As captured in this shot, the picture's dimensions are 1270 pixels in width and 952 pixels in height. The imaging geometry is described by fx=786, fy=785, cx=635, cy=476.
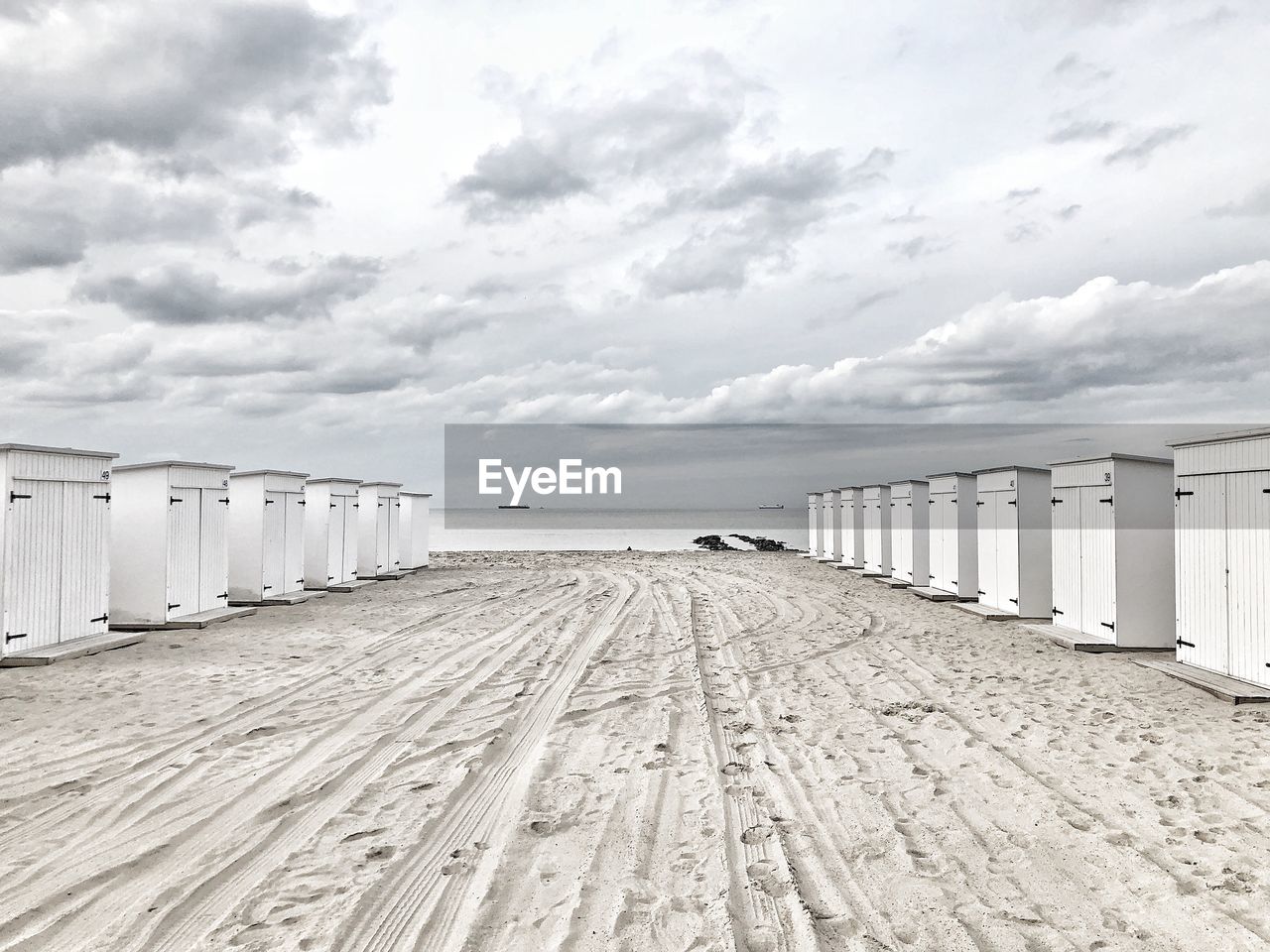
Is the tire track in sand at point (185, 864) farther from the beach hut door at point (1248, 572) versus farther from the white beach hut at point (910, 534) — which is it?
the white beach hut at point (910, 534)

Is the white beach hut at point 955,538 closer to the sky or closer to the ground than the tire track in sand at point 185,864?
closer to the sky

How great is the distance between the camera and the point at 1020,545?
43.2 feet

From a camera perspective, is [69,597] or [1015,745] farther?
[69,597]

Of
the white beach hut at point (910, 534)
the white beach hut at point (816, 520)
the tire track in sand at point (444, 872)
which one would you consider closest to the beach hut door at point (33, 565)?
the tire track in sand at point (444, 872)

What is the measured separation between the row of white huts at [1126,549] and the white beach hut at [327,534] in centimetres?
1328

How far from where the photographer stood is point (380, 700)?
7957mm

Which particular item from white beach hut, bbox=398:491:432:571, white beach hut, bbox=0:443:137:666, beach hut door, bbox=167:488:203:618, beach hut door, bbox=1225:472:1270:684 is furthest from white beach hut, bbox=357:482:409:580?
beach hut door, bbox=1225:472:1270:684

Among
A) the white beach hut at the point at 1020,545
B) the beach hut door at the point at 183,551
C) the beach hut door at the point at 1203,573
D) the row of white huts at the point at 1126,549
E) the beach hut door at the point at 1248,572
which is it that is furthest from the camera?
the white beach hut at the point at 1020,545

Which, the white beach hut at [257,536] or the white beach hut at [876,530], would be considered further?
the white beach hut at [876,530]

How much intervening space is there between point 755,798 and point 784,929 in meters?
1.66

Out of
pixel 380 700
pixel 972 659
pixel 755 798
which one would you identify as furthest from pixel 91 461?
pixel 972 659

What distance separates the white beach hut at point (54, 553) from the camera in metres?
9.49

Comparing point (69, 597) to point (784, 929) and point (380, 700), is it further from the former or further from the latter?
point (784, 929)

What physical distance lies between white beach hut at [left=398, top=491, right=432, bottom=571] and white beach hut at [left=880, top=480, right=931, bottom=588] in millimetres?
13709
